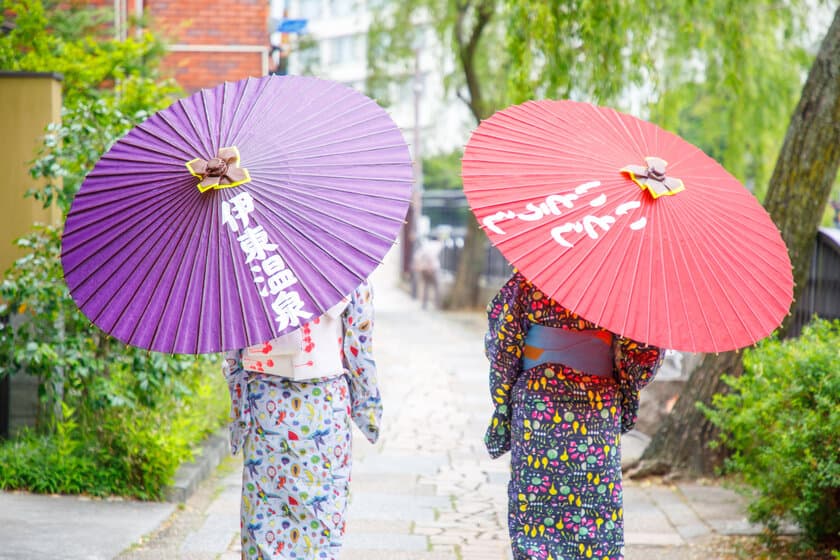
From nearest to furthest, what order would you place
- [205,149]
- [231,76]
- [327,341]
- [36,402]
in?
[205,149] → [327,341] → [36,402] → [231,76]

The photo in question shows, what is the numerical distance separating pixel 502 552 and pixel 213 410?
3.06 metres

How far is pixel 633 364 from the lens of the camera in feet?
13.3

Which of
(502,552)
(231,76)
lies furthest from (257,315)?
(231,76)

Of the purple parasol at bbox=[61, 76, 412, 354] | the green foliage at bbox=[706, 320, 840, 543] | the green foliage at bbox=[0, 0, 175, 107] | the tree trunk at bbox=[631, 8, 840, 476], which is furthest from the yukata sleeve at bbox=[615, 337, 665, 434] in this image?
the green foliage at bbox=[0, 0, 175, 107]

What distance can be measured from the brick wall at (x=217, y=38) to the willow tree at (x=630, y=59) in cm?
324

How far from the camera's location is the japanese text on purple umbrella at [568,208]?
136 inches

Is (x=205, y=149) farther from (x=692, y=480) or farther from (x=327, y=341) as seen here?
(x=692, y=480)

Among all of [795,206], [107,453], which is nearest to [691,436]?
[795,206]

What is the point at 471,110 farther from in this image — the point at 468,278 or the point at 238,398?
the point at 238,398

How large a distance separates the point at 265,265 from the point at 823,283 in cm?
523

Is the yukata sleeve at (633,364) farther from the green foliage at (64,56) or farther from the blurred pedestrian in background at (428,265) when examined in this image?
the blurred pedestrian in background at (428,265)

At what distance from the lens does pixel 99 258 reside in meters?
3.45

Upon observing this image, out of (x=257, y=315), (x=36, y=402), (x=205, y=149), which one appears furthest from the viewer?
(x=36, y=402)

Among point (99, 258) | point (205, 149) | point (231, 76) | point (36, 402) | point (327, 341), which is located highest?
point (231, 76)
